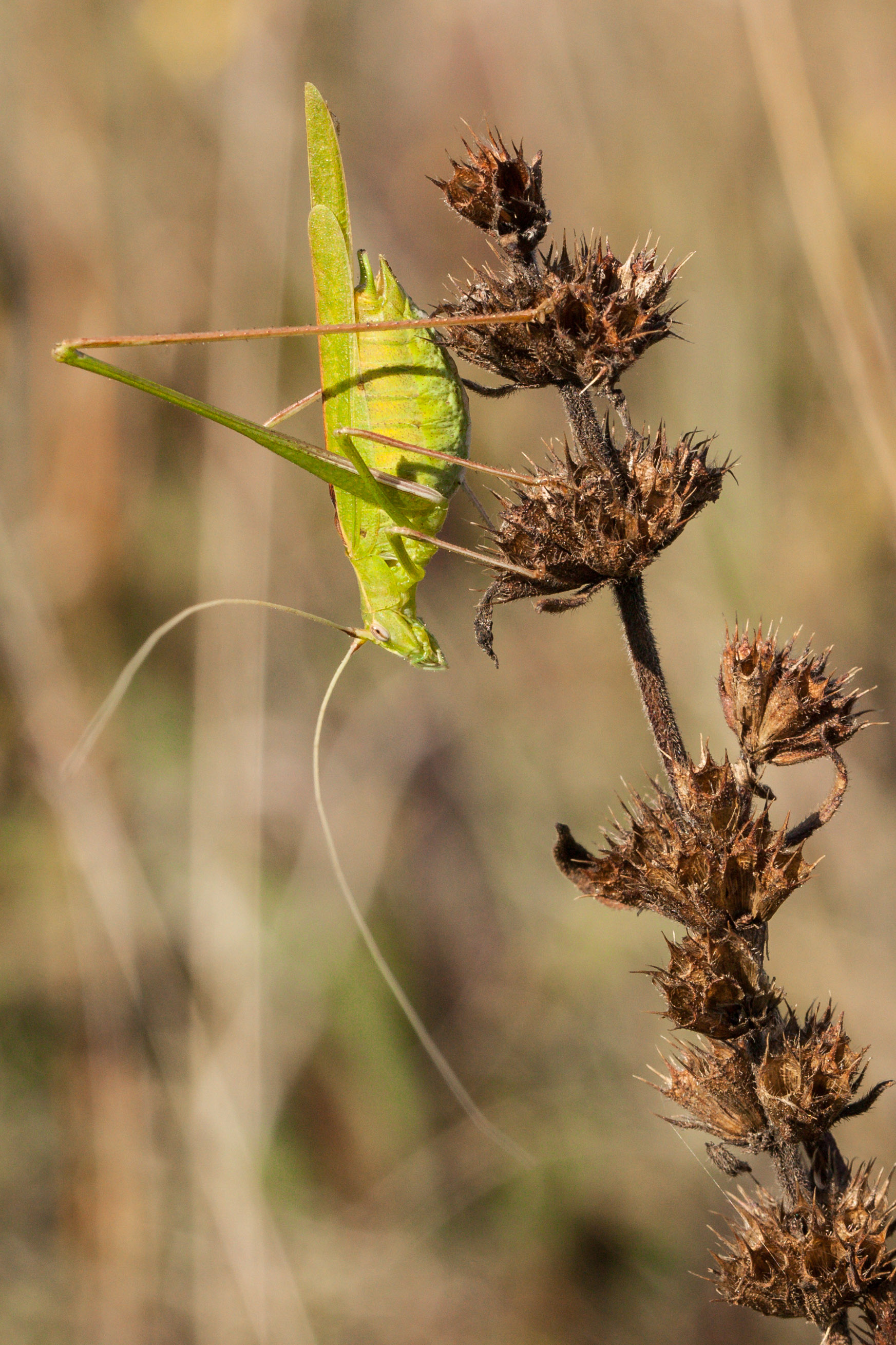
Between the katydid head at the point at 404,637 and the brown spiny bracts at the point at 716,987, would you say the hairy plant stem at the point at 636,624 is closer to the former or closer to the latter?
the brown spiny bracts at the point at 716,987

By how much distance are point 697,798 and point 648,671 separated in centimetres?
25

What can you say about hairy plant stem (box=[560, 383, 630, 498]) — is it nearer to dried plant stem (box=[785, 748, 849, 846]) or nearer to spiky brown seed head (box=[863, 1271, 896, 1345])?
dried plant stem (box=[785, 748, 849, 846])

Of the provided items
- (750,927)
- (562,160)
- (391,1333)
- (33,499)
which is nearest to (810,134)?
(562,160)

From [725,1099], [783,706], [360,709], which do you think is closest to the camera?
[725,1099]

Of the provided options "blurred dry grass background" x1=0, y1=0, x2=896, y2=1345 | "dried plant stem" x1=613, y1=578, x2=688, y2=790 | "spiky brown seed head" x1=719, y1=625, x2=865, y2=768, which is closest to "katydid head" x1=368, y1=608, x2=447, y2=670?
"dried plant stem" x1=613, y1=578, x2=688, y2=790

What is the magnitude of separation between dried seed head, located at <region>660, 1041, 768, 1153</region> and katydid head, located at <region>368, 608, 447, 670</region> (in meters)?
1.28

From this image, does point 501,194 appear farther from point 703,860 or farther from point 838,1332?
point 838,1332

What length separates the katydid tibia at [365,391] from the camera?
2.36 meters

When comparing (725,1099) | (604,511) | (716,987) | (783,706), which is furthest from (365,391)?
(725,1099)

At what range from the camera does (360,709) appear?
5152mm

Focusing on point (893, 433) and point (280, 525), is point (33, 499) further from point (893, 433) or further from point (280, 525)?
point (893, 433)

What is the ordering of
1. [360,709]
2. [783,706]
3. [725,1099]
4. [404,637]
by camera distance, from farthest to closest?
[360,709] → [404,637] → [783,706] → [725,1099]

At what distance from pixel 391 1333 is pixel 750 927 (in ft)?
10.8

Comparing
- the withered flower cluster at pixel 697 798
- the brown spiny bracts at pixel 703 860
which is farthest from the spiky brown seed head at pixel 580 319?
the brown spiny bracts at pixel 703 860
